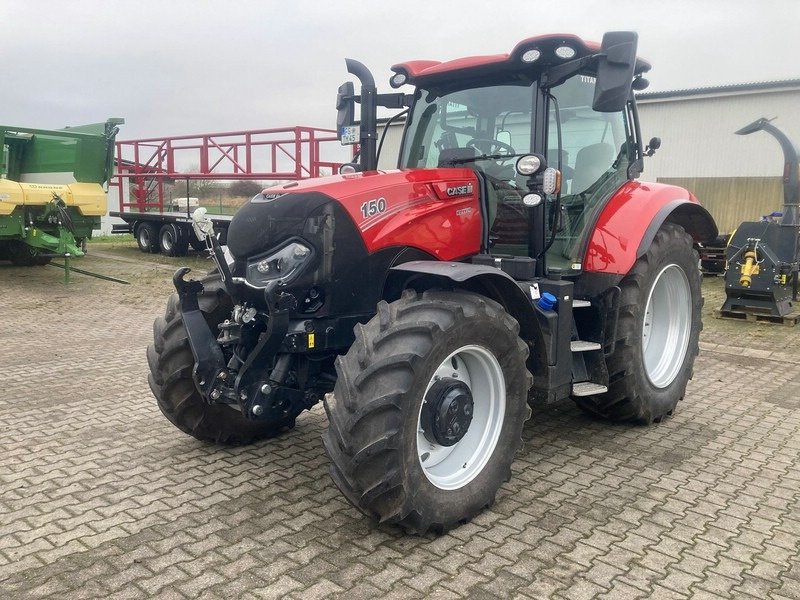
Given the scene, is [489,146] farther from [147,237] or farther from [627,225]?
[147,237]

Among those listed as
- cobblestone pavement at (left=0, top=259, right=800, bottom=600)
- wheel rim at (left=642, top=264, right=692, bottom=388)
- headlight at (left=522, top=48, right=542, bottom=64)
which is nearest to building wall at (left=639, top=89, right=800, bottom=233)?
cobblestone pavement at (left=0, top=259, right=800, bottom=600)

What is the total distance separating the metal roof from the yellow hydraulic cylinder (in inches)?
251

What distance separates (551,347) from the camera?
3.96 m

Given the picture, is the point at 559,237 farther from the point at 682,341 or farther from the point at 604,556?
the point at 604,556

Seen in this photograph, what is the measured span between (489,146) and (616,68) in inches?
37.2

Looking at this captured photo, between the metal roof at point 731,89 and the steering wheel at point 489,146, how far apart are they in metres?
11.5

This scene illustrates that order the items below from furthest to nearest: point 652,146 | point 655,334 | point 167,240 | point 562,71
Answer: point 167,240 < point 655,334 < point 652,146 < point 562,71

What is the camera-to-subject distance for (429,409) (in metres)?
3.30

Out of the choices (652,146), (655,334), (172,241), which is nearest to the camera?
(652,146)

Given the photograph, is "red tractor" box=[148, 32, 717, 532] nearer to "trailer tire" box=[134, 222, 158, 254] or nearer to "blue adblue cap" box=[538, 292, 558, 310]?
"blue adblue cap" box=[538, 292, 558, 310]

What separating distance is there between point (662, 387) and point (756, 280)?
4.72 meters

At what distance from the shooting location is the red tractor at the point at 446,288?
3137 mm

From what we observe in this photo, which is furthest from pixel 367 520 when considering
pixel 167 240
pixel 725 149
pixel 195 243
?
pixel 167 240

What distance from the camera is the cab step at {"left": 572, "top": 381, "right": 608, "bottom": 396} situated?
13.7 ft
